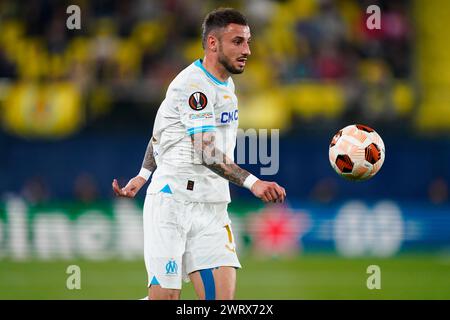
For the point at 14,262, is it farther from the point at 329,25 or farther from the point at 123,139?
the point at 329,25

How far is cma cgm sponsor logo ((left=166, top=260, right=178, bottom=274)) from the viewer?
7.42 m

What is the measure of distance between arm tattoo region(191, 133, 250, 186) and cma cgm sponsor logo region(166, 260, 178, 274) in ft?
2.45

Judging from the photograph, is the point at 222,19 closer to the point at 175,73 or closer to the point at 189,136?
the point at 189,136

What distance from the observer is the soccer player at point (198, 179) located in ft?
24.5

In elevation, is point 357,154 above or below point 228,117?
below

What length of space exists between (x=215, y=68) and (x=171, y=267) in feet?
5.07

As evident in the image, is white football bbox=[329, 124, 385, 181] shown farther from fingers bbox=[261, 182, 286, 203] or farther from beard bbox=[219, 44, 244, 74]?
fingers bbox=[261, 182, 286, 203]

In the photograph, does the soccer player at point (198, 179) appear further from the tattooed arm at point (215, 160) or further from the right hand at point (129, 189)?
the right hand at point (129, 189)

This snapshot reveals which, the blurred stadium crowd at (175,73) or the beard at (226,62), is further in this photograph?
the blurred stadium crowd at (175,73)

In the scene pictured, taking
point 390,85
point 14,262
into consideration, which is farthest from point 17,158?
point 390,85

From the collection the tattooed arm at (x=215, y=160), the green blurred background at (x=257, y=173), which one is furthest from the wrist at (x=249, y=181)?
the green blurred background at (x=257, y=173)

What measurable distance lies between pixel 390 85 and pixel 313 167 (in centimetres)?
200

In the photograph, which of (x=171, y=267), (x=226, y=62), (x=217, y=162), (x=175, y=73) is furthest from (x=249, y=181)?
(x=175, y=73)

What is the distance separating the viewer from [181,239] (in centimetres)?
757
